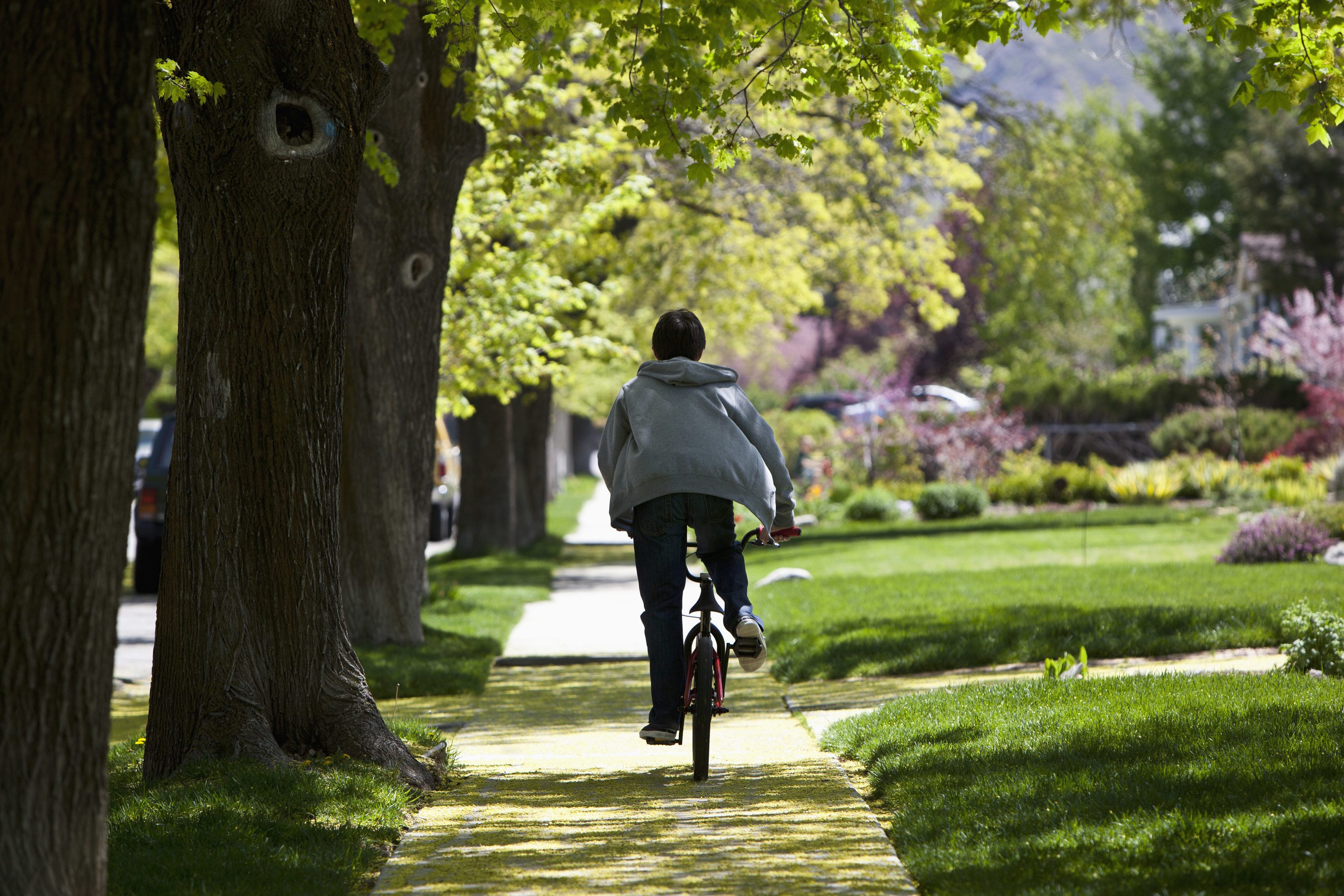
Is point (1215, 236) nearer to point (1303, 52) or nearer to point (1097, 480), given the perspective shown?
point (1097, 480)

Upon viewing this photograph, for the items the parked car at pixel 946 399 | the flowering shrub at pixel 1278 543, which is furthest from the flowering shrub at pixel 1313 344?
the flowering shrub at pixel 1278 543

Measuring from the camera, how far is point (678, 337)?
6.11 meters

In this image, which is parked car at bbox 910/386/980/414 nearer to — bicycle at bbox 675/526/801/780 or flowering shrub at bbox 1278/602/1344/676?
flowering shrub at bbox 1278/602/1344/676

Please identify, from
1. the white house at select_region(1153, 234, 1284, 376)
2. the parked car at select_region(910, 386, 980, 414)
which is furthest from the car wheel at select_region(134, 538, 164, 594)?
the white house at select_region(1153, 234, 1284, 376)

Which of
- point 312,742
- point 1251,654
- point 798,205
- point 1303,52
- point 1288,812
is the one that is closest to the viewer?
point 1288,812

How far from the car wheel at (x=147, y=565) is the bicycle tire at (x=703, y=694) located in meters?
12.4

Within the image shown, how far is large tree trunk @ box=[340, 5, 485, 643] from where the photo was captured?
10.3 meters

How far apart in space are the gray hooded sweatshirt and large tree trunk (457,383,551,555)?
11.5 metres

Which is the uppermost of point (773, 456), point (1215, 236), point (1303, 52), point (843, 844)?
point (1215, 236)

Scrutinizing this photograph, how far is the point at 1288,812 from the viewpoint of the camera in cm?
445

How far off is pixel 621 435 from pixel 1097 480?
19.4 m

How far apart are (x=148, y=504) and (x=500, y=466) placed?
5.02m

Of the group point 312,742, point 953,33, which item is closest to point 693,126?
point 953,33

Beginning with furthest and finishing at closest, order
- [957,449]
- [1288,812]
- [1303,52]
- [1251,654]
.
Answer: [957,449], [1251,654], [1303,52], [1288,812]
